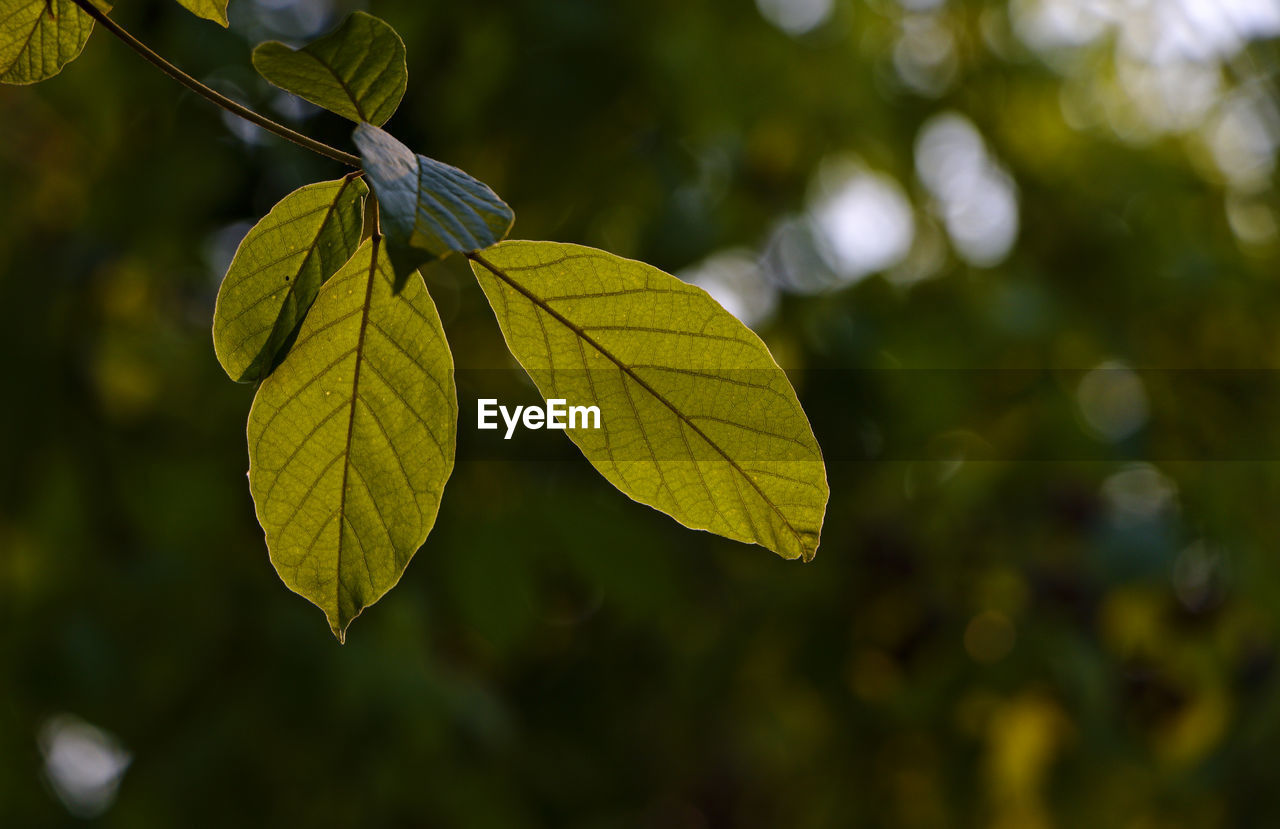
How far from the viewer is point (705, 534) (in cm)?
220

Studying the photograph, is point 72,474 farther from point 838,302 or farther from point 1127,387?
point 1127,387

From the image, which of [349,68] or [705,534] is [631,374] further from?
[705,534]

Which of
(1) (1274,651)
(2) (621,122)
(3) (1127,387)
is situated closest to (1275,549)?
(1) (1274,651)

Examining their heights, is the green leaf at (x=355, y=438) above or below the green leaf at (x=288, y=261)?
below

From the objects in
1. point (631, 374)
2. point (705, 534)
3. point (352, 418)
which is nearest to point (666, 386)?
point (631, 374)

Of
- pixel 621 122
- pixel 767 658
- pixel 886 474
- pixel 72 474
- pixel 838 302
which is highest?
pixel 621 122

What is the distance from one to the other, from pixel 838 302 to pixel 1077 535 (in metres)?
0.67

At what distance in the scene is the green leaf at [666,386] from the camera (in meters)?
0.36

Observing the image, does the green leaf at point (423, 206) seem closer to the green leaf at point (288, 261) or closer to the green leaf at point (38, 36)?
the green leaf at point (288, 261)

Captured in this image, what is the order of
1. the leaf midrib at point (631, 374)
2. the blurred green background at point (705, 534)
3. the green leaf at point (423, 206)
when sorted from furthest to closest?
the blurred green background at point (705, 534)
the leaf midrib at point (631, 374)
the green leaf at point (423, 206)

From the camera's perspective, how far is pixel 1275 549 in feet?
7.77

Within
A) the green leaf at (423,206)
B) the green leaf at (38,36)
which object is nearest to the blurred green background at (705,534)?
the green leaf at (38,36)

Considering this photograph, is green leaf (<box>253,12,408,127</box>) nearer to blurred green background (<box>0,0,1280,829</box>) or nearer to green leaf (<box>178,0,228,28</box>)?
green leaf (<box>178,0,228,28</box>)

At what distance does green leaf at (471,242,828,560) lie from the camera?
36cm
